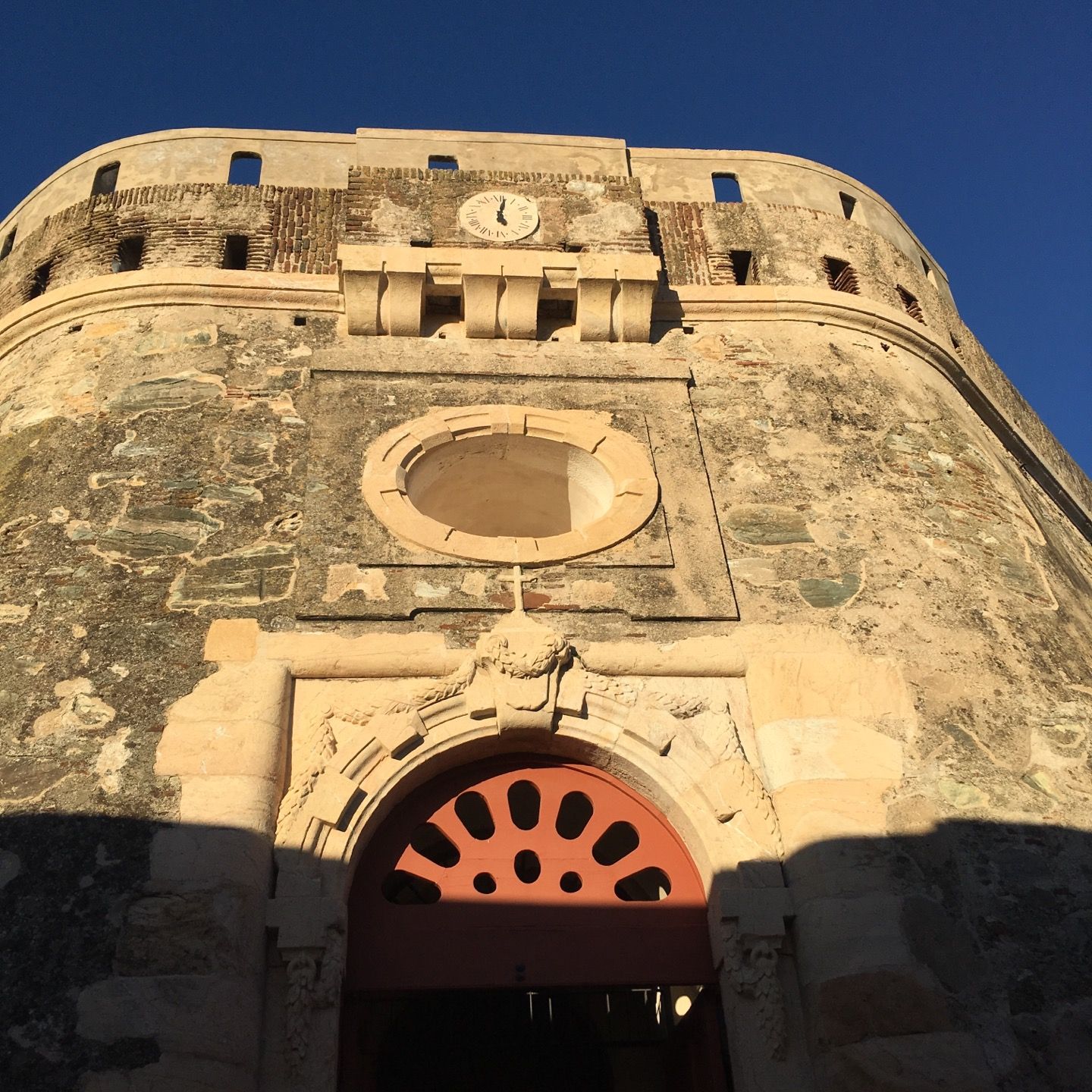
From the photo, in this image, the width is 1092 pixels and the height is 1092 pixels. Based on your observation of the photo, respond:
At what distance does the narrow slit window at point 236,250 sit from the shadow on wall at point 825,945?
15.9ft

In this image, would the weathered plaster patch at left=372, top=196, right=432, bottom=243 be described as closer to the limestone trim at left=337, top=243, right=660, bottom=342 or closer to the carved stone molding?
the limestone trim at left=337, top=243, right=660, bottom=342

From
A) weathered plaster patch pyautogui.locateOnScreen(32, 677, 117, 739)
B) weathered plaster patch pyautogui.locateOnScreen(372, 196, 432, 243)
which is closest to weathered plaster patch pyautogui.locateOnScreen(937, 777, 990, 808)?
weathered plaster patch pyautogui.locateOnScreen(32, 677, 117, 739)

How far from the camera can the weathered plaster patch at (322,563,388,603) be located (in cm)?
637

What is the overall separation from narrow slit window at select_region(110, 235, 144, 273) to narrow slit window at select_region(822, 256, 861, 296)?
17.6 ft

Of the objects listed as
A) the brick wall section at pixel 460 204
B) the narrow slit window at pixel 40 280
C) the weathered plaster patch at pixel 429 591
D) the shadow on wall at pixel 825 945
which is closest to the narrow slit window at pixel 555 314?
the brick wall section at pixel 460 204

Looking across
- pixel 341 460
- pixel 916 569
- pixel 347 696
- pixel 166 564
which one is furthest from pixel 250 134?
pixel 916 569

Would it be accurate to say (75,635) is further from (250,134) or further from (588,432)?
(250,134)

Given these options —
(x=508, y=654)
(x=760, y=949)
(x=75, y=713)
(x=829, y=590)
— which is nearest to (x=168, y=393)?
(x=75, y=713)

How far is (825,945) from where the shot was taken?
17.4 ft

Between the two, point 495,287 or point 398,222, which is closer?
point 495,287

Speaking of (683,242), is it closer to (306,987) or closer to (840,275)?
(840,275)

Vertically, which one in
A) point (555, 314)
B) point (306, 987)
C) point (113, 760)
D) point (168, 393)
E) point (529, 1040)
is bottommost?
point (306, 987)

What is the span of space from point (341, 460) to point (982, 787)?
4.09 metres

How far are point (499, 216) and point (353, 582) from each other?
3656mm
